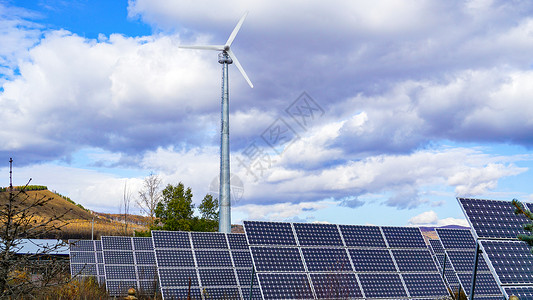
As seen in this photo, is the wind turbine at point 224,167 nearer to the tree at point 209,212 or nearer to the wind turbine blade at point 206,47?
the wind turbine blade at point 206,47

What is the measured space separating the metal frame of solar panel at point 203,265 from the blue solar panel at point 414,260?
6238 millimetres

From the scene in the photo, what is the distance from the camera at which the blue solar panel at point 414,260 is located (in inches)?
688

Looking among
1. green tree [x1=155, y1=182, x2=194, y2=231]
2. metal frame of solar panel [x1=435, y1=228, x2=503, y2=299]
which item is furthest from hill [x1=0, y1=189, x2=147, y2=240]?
metal frame of solar panel [x1=435, y1=228, x2=503, y2=299]

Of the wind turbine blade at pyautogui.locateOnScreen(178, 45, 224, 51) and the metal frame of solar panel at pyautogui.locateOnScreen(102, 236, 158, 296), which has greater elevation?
the wind turbine blade at pyautogui.locateOnScreen(178, 45, 224, 51)

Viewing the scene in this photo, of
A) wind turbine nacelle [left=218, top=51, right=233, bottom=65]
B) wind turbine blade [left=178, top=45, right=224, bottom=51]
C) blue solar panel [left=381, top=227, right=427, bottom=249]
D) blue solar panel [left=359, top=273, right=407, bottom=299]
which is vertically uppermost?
wind turbine blade [left=178, top=45, right=224, bottom=51]

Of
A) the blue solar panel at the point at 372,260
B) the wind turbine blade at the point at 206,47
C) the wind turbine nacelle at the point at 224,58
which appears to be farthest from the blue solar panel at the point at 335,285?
the wind turbine blade at the point at 206,47

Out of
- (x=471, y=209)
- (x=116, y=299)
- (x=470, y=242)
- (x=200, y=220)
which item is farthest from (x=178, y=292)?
(x=200, y=220)

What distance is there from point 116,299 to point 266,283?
11.8 m

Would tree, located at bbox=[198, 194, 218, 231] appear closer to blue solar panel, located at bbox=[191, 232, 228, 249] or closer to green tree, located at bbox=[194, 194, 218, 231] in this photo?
green tree, located at bbox=[194, 194, 218, 231]

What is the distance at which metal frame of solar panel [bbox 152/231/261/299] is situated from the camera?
20.0m

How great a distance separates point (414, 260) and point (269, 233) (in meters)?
5.79

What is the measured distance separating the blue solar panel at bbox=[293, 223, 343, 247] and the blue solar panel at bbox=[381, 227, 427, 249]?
229 cm

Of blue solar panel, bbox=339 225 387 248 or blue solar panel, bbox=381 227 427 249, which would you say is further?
blue solar panel, bbox=381 227 427 249

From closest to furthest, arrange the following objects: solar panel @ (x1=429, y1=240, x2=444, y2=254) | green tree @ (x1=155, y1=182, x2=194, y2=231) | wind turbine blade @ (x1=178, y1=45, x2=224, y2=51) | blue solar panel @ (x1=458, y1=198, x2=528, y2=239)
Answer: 1. blue solar panel @ (x1=458, y1=198, x2=528, y2=239)
2. solar panel @ (x1=429, y1=240, x2=444, y2=254)
3. wind turbine blade @ (x1=178, y1=45, x2=224, y2=51)
4. green tree @ (x1=155, y1=182, x2=194, y2=231)
